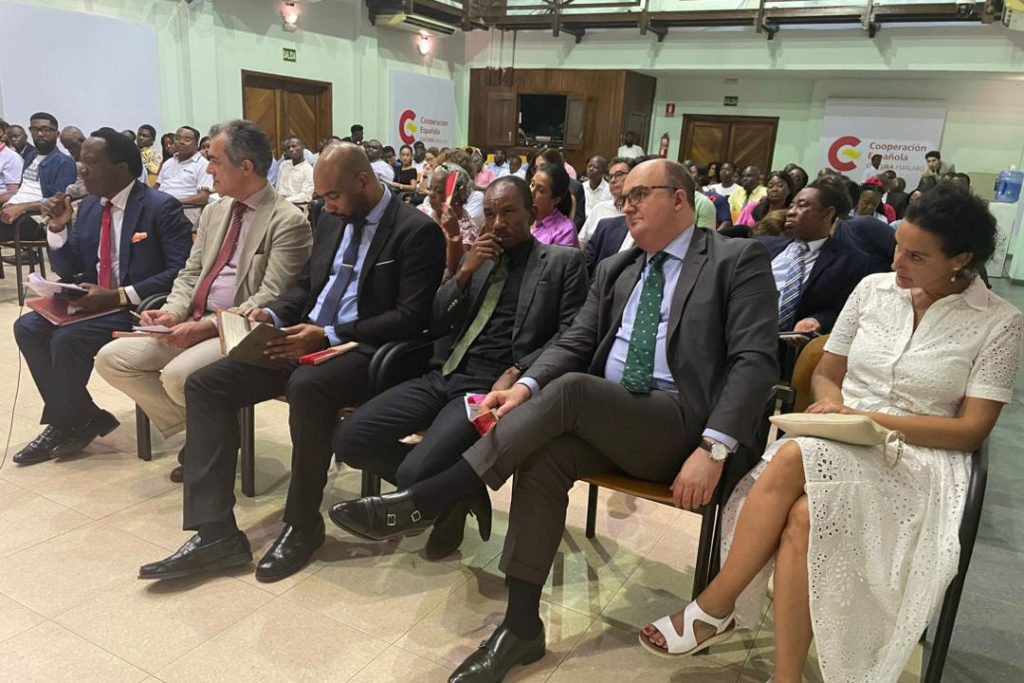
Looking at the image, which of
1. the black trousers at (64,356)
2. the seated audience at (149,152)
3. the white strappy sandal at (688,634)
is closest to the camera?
the white strappy sandal at (688,634)

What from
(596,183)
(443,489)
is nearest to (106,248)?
(443,489)

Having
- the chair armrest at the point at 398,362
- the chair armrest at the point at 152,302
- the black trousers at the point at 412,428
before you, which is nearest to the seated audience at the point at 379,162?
the chair armrest at the point at 152,302

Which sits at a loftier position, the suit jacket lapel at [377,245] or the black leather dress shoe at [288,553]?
the suit jacket lapel at [377,245]

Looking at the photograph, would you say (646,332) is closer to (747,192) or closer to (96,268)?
(96,268)

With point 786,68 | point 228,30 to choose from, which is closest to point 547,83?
point 786,68

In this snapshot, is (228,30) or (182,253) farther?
(228,30)

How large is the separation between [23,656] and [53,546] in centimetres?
58

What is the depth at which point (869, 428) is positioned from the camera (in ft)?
5.13

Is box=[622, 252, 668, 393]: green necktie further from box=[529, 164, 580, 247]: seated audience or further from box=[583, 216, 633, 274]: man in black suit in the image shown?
box=[583, 216, 633, 274]: man in black suit

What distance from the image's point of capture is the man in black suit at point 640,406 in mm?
1801

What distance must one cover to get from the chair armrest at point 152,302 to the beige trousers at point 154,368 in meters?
0.21

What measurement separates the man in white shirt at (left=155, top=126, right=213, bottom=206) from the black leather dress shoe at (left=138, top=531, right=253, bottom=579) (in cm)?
536

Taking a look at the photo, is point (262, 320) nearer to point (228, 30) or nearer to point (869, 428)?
point (869, 428)

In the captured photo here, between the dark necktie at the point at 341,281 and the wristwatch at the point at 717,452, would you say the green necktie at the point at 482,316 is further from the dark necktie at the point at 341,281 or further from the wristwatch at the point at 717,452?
the wristwatch at the point at 717,452
